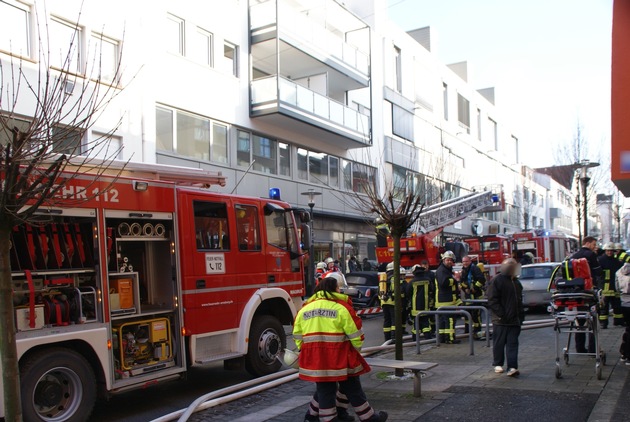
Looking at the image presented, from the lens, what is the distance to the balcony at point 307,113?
21.6 m

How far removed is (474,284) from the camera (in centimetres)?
1254

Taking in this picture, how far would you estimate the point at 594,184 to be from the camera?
99.2 feet

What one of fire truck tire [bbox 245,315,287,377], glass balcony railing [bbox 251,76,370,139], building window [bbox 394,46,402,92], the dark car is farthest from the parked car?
building window [bbox 394,46,402,92]

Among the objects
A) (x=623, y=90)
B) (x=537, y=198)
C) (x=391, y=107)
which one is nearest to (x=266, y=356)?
(x=623, y=90)

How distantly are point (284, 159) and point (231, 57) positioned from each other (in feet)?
15.1

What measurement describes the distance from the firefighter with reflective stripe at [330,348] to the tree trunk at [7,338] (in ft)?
8.08

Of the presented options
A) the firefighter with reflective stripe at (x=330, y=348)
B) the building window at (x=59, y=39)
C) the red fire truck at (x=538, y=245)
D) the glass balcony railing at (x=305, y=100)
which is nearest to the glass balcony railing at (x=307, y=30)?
the glass balcony railing at (x=305, y=100)

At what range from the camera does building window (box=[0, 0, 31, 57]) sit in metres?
14.0

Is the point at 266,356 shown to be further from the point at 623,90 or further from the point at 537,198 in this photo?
the point at 537,198

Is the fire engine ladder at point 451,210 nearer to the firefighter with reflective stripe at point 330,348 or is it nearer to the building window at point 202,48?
the building window at point 202,48

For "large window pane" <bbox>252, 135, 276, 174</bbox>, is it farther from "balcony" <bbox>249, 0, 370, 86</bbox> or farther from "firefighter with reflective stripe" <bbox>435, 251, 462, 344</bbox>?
"firefighter with reflective stripe" <bbox>435, 251, 462, 344</bbox>

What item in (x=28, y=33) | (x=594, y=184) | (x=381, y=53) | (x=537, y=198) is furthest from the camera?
(x=537, y=198)

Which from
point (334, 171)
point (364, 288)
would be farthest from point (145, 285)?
point (334, 171)

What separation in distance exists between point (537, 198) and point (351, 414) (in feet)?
218
